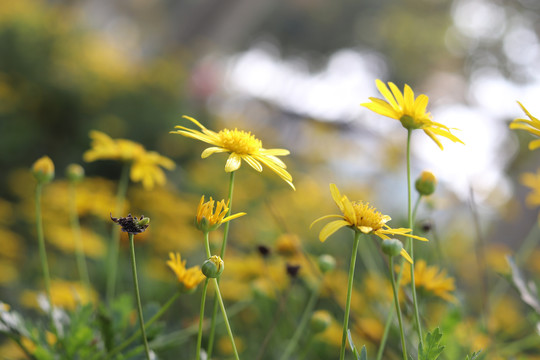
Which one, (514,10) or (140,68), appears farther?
(514,10)

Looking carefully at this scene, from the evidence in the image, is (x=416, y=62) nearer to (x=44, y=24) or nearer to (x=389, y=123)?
(x=389, y=123)

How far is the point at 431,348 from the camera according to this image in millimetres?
432

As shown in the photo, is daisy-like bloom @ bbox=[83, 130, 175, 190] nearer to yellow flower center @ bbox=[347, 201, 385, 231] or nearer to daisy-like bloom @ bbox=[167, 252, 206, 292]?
daisy-like bloom @ bbox=[167, 252, 206, 292]

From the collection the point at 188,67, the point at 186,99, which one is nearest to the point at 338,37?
the point at 188,67

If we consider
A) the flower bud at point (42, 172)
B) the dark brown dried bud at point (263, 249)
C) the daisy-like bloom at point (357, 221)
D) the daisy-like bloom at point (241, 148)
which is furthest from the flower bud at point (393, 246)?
the flower bud at point (42, 172)

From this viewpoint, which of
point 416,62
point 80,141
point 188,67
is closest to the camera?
point 80,141

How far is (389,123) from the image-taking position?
15.5ft

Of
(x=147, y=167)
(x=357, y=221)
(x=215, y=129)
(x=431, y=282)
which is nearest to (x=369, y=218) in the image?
(x=357, y=221)

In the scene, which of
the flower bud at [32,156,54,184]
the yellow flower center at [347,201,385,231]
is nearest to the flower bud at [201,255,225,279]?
the yellow flower center at [347,201,385,231]

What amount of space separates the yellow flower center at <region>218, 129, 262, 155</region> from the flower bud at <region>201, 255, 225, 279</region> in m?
0.16

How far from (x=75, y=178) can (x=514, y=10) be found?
5.09 metres

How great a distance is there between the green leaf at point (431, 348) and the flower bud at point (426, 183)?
23 centimetres

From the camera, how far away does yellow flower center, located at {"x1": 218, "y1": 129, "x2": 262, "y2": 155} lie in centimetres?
54

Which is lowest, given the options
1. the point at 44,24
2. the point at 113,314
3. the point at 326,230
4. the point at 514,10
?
the point at 44,24
